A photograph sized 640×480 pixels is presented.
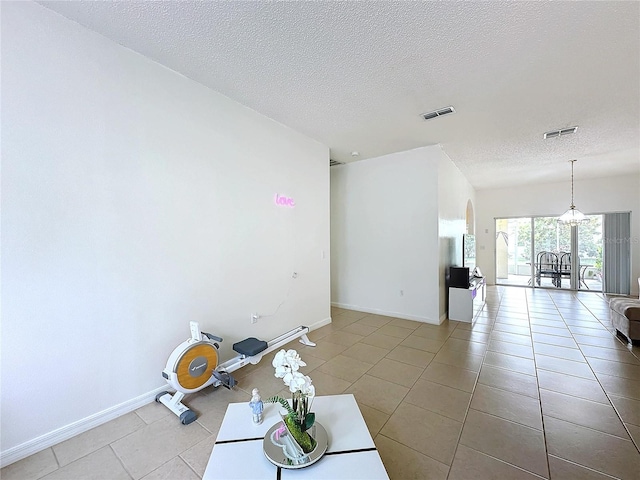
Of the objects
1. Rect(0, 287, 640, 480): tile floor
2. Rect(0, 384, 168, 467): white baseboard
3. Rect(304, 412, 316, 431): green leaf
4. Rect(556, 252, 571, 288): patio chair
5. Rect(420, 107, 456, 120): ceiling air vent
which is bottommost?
Rect(0, 287, 640, 480): tile floor

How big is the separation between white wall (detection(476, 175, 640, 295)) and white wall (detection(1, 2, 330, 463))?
27.4 feet

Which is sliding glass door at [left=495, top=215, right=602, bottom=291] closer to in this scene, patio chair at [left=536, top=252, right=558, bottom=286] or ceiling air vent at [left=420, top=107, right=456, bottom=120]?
patio chair at [left=536, top=252, right=558, bottom=286]

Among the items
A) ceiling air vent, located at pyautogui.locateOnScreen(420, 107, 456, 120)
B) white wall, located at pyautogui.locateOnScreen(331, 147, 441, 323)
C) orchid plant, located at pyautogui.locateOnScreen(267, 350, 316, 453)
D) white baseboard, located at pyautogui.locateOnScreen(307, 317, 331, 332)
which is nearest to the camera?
orchid plant, located at pyautogui.locateOnScreen(267, 350, 316, 453)

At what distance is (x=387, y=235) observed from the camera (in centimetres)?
508

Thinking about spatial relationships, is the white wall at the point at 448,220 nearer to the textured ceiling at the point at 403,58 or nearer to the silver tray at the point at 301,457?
the textured ceiling at the point at 403,58

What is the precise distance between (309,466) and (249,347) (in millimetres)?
1686

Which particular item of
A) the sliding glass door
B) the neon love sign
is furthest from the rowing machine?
the sliding glass door

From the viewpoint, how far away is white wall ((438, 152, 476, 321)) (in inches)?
184

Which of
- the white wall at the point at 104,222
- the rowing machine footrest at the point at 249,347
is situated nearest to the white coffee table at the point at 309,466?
the rowing machine footrest at the point at 249,347

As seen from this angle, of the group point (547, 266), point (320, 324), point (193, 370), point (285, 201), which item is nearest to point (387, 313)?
point (320, 324)

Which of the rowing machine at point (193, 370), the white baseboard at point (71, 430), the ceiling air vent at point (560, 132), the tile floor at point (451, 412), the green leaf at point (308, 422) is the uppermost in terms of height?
the ceiling air vent at point (560, 132)

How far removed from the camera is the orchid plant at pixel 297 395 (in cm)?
135

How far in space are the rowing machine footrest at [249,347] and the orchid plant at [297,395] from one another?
55.3 inches

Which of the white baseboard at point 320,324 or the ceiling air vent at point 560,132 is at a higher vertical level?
the ceiling air vent at point 560,132
